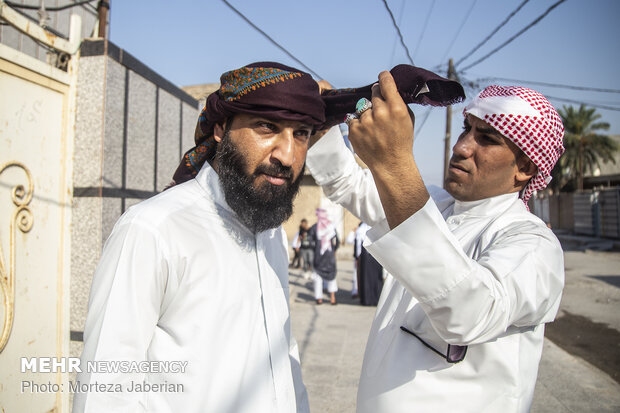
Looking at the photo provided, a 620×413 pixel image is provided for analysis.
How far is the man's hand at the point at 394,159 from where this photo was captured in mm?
980

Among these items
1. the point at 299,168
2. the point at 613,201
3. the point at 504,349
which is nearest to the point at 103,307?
the point at 299,168

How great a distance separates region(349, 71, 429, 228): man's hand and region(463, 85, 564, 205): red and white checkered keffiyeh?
81cm

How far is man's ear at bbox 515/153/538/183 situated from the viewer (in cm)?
168

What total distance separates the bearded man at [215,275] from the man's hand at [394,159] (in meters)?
0.57

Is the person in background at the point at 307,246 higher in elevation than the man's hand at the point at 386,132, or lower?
lower

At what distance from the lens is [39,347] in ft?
8.78

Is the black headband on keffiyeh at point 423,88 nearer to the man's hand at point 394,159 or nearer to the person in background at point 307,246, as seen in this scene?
the man's hand at point 394,159

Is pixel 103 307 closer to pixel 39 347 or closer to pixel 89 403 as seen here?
pixel 89 403

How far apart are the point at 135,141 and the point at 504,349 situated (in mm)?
2986

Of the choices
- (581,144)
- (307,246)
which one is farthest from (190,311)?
(581,144)

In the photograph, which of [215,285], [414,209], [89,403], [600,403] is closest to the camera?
[414,209]

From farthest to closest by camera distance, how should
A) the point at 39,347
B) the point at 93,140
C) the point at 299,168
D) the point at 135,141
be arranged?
the point at 135,141
the point at 93,140
the point at 39,347
the point at 299,168

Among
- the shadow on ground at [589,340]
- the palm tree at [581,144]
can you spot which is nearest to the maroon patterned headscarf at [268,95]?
the shadow on ground at [589,340]

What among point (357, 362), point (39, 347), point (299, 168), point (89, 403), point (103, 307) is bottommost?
point (357, 362)
